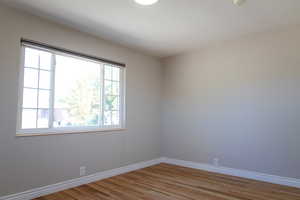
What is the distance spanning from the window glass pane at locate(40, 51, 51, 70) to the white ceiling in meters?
0.52

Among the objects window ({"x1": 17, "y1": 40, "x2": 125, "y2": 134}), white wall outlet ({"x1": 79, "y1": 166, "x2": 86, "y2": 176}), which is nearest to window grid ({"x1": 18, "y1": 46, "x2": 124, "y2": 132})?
window ({"x1": 17, "y1": 40, "x2": 125, "y2": 134})

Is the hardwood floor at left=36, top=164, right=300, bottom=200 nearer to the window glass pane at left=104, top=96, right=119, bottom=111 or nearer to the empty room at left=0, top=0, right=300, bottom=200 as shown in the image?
the empty room at left=0, top=0, right=300, bottom=200

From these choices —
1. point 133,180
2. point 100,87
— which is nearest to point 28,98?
point 100,87

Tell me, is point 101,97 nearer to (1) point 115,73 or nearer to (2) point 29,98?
(1) point 115,73

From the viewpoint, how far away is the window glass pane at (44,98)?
277 cm

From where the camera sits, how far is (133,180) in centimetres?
336

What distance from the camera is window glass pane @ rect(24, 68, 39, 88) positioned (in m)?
2.65

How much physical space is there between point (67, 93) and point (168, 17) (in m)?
1.94

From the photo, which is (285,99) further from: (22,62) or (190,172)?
(22,62)

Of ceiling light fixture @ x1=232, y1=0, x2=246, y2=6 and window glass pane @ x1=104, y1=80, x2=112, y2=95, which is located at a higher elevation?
ceiling light fixture @ x1=232, y1=0, x2=246, y2=6

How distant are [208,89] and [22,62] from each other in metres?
3.22

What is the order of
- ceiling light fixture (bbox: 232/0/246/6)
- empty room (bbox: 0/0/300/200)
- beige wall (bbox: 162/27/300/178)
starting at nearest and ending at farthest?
ceiling light fixture (bbox: 232/0/246/6), empty room (bbox: 0/0/300/200), beige wall (bbox: 162/27/300/178)

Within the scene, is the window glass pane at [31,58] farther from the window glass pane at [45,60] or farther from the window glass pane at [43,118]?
the window glass pane at [43,118]

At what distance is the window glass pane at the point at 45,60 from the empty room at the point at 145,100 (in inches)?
0.6
